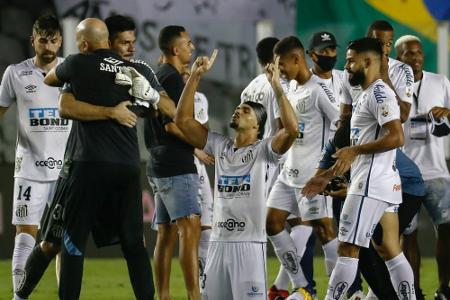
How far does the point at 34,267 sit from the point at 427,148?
344 cm

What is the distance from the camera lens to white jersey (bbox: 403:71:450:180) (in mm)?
10758

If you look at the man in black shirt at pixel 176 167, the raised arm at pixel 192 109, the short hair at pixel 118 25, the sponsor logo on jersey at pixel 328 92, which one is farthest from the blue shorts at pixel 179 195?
the sponsor logo on jersey at pixel 328 92

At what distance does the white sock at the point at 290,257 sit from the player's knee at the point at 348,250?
1160 mm

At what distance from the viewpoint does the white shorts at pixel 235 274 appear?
8.24m

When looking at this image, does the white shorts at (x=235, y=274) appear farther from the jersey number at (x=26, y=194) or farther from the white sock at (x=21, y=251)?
the jersey number at (x=26, y=194)

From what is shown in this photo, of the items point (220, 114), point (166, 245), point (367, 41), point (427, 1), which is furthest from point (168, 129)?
point (427, 1)

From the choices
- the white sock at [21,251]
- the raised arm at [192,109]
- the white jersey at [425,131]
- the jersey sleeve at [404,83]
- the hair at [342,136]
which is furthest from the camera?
the white jersey at [425,131]

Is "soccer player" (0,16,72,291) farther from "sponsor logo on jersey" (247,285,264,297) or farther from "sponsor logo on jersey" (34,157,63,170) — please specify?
"sponsor logo on jersey" (247,285,264,297)

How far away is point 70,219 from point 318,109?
2.59 m

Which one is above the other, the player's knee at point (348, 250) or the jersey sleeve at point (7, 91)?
the jersey sleeve at point (7, 91)

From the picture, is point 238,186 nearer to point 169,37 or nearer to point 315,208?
point 169,37

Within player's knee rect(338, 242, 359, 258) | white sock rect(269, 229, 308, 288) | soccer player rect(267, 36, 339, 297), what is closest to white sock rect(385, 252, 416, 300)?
player's knee rect(338, 242, 359, 258)

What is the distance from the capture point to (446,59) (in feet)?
47.2

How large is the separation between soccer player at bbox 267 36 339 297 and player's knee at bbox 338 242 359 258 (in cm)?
128
